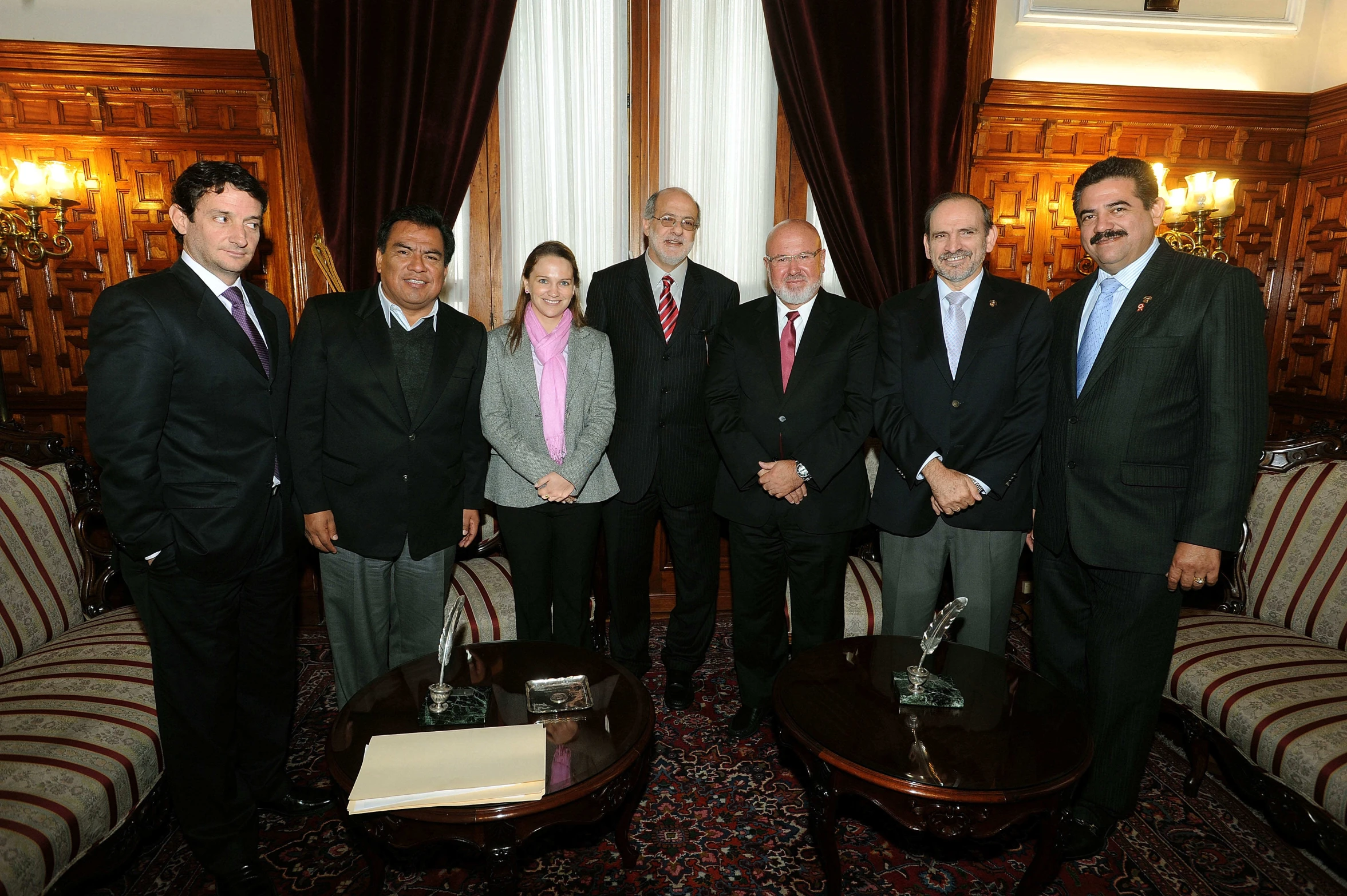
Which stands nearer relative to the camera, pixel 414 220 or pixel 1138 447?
pixel 1138 447

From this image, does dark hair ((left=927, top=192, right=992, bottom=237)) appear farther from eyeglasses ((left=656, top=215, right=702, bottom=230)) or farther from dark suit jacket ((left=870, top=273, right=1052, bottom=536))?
eyeglasses ((left=656, top=215, right=702, bottom=230))

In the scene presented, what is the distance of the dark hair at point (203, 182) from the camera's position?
1923mm

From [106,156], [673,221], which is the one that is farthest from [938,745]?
[106,156]

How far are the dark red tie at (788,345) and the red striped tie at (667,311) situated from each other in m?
0.44

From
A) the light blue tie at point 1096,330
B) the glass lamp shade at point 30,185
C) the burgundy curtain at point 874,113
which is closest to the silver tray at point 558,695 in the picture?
the light blue tie at point 1096,330

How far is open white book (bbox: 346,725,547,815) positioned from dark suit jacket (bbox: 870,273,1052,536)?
1507 mm

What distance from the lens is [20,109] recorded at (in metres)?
3.42

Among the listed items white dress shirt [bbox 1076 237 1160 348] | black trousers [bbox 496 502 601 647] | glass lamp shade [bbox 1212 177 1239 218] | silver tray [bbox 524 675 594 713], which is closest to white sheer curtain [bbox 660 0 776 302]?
black trousers [bbox 496 502 601 647]

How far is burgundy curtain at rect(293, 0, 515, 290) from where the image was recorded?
344 cm

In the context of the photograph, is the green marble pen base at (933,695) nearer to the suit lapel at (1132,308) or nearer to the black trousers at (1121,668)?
the black trousers at (1121,668)

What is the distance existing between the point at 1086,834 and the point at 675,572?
1.67 m

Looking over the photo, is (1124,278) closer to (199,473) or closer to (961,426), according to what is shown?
(961,426)

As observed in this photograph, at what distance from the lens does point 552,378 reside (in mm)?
2750

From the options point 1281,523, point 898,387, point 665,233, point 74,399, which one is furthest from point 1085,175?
point 74,399
